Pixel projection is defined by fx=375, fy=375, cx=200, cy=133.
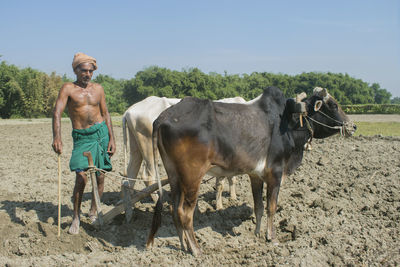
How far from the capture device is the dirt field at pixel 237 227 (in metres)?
4.36

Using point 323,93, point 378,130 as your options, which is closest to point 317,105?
point 323,93

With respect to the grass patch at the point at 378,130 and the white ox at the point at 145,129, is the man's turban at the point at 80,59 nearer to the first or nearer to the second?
the white ox at the point at 145,129

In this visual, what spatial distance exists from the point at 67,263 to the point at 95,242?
24.7 inches

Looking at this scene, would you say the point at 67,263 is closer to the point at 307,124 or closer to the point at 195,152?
the point at 195,152

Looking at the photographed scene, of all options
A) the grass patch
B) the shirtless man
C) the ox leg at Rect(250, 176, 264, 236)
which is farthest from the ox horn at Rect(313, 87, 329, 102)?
the grass patch

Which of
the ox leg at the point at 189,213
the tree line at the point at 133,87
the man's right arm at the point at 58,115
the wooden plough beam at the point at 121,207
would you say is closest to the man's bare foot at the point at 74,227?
the wooden plough beam at the point at 121,207

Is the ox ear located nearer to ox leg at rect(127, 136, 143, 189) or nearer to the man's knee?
ox leg at rect(127, 136, 143, 189)

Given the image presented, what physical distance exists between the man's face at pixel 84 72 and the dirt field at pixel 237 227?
56.2 inches

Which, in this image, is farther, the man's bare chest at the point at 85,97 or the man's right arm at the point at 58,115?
the man's bare chest at the point at 85,97

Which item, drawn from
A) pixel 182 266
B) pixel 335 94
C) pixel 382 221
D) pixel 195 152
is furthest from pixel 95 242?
pixel 335 94

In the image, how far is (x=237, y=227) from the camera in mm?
5484

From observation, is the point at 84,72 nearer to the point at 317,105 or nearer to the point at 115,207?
the point at 115,207

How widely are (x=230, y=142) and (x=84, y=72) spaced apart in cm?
218

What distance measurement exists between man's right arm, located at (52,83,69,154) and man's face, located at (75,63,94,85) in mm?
220
